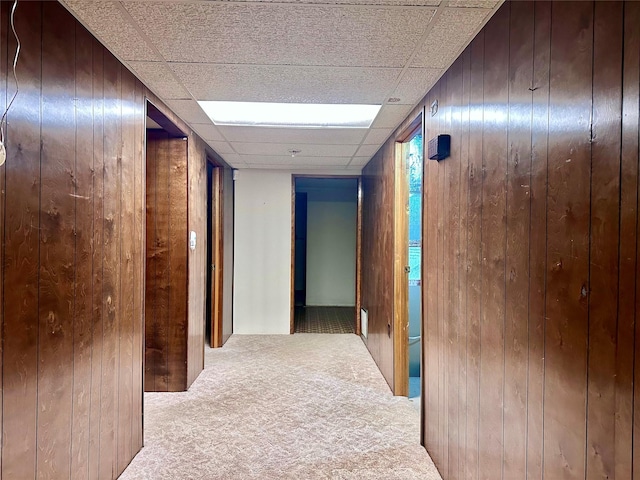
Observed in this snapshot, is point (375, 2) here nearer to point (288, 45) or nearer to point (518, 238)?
point (288, 45)

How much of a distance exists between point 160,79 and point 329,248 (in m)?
5.36

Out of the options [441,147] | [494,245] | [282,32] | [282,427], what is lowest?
[282,427]

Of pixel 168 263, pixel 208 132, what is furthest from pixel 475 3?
pixel 168 263

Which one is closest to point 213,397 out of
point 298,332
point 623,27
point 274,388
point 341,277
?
point 274,388

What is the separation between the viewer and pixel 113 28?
4.84 ft

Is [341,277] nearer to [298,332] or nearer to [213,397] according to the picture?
[298,332]

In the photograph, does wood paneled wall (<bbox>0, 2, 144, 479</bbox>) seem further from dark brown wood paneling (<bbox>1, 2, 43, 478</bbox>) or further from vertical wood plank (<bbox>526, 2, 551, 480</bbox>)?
vertical wood plank (<bbox>526, 2, 551, 480</bbox>)

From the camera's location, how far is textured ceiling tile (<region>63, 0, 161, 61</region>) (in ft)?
4.40

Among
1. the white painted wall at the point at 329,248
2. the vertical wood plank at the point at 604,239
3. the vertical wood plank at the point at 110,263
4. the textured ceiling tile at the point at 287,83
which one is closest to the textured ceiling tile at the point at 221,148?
the textured ceiling tile at the point at 287,83

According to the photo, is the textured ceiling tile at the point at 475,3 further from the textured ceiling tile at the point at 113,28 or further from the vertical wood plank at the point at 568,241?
the textured ceiling tile at the point at 113,28

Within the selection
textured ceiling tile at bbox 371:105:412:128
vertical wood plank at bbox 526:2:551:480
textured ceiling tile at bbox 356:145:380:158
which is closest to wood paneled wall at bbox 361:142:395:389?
textured ceiling tile at bbox 356:145:380:158

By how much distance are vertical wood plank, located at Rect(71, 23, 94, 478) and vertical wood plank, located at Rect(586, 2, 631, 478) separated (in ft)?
5.91

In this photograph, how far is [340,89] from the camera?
6.76ft

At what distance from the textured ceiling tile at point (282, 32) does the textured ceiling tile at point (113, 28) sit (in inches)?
2.6
